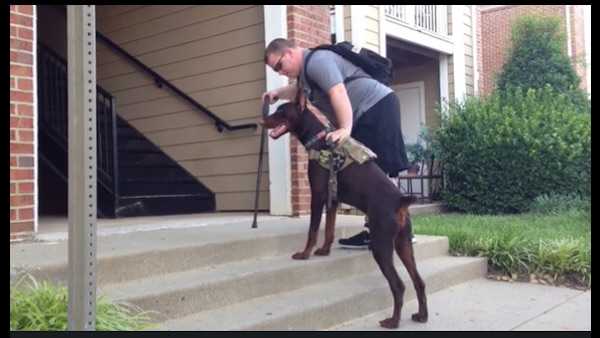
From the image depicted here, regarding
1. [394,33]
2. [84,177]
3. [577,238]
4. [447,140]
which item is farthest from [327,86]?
[447,140]

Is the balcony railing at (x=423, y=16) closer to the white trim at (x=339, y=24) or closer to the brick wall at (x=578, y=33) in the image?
the white trim at (x=339, y=24)

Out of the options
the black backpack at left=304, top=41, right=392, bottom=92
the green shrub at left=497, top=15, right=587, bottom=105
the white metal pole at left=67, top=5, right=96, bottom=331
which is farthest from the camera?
the green shrub at left=497, top=15, right=587, bottom=105

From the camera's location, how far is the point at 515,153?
7.68 metres

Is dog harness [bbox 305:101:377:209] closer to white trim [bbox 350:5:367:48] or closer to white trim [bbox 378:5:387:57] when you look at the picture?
white trim [bbox 350:5:367:48]

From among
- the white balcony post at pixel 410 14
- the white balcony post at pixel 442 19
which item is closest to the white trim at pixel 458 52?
the white balcony post at pixel 442 19

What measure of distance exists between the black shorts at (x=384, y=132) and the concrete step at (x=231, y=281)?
2.39ft

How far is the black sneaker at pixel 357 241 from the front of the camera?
429 cm

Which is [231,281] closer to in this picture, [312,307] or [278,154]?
[312,307]

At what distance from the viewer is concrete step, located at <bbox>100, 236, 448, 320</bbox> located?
298cm

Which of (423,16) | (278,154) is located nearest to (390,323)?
(278,154)

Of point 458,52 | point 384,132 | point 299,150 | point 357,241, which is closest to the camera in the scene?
point 384,132

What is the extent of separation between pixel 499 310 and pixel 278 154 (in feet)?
8.42

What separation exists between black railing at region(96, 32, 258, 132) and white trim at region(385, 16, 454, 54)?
2539 mm

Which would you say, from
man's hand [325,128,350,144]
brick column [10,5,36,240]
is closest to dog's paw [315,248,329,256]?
man's hand [325,128,350,144]
